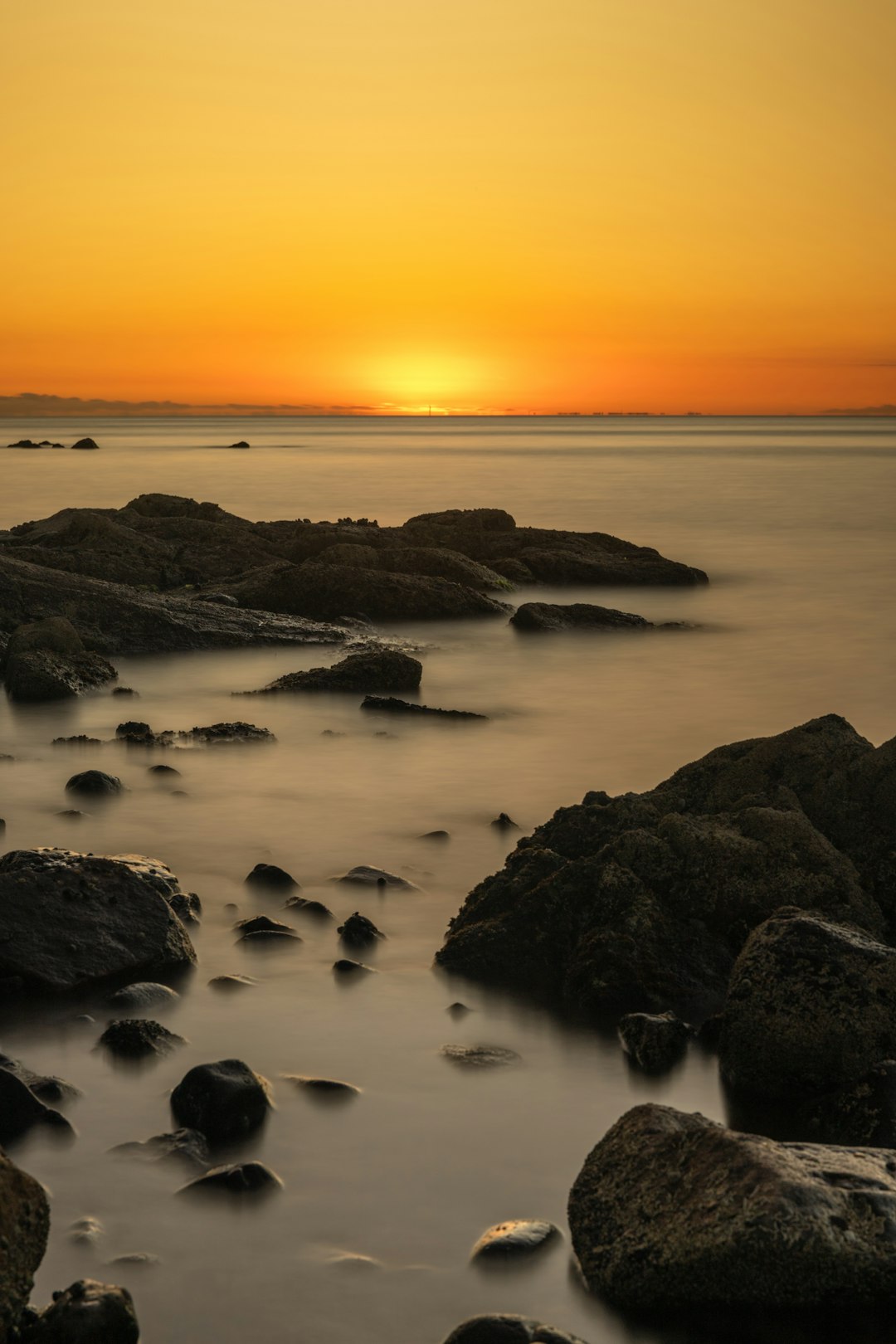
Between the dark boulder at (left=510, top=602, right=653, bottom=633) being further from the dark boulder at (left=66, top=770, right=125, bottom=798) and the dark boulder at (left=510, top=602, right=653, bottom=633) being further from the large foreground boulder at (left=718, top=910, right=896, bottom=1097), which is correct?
the large foreground boulder at (left=718, top=910, right=896, bottom=1097)

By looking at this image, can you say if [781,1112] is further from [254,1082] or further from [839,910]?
[254,1082]

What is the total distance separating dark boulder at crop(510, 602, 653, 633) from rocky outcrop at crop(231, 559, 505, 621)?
3.40ft

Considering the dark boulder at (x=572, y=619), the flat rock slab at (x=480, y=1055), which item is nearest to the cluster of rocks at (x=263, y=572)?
the dark boulder at (x=572, y=619)

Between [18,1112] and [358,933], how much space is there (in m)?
2.11

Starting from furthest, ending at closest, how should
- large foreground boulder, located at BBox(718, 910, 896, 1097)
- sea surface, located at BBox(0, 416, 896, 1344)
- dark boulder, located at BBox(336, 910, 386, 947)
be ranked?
1. dark boulder, located at BBox(336, 910, 386, 947)
2. large foreground boulder, located at BBox(718, 910, 896, 1097)
3. sea surface, located at BBox(0, 416, 896, 1344)

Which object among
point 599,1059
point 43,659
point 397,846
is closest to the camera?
point 599,1059

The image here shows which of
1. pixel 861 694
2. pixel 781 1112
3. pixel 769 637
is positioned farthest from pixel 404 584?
pixel 781 1112

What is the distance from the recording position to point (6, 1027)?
545 centimetres

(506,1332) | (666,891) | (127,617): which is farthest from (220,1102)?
(127,617)

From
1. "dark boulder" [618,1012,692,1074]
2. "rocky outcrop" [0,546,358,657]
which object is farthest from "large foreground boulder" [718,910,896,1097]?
"rocky outcrop" [0,546,358,657]

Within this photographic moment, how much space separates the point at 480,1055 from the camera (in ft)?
17.5

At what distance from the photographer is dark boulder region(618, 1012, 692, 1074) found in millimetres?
5273

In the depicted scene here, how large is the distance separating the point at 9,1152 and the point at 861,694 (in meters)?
11.2

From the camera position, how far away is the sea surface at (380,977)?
391 cm
